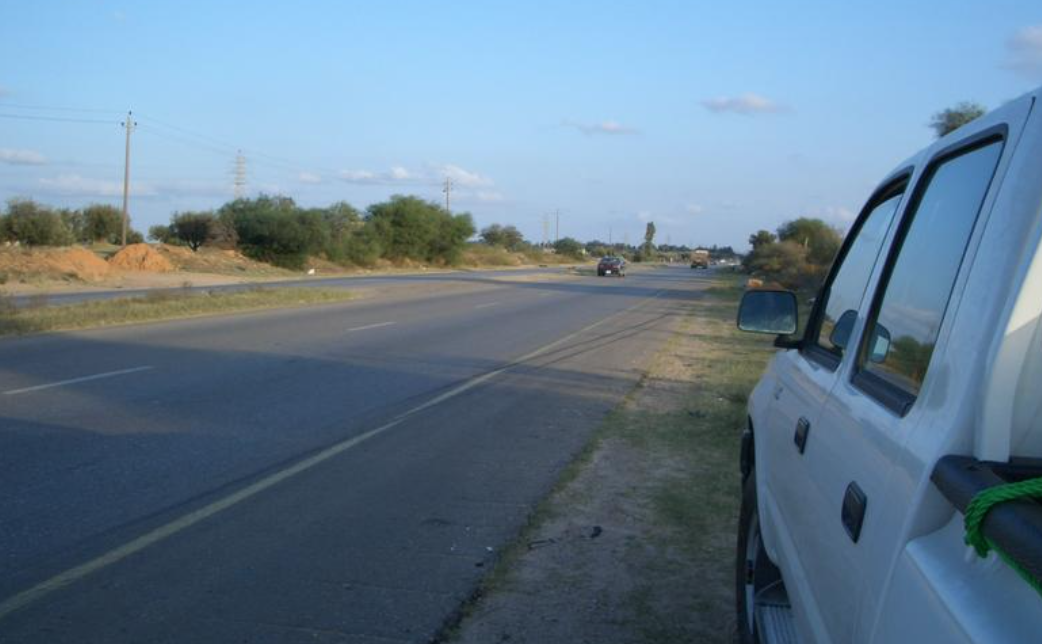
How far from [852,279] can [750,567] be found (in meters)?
1.39

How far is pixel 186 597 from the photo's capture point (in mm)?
4961

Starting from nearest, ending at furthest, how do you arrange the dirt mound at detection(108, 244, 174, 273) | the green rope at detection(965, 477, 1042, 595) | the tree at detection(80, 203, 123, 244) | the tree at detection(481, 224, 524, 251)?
the green rope at detection(965, 477, 1042, 595)
the dirt mound at detection(108, 244, 174, 273)
the tree at detection(80, 203, 123, 244)
the tree at detection(481, 224, 524, 251)

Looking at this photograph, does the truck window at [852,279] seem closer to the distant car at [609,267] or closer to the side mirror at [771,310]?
the side mirror at [771,310]

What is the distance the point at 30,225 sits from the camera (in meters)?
53.9

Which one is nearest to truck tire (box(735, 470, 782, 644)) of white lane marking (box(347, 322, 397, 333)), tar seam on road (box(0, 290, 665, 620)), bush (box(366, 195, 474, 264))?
tar seam on road (box(0, 290, 665, 620))

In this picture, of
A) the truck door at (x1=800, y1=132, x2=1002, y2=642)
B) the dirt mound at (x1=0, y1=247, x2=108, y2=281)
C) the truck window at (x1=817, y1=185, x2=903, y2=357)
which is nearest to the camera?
the truck door at (x1=800, y1=132, x2=1002, y2=642)

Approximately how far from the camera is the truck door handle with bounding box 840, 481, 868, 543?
228 centimetres

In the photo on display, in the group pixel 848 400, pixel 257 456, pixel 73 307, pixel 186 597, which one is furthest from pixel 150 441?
pixel 73 307

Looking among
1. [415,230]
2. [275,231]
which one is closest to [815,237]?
[275,231]

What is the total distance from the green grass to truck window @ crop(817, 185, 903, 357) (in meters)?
17.0

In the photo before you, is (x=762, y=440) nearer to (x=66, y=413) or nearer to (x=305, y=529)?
(x=305, y=529)

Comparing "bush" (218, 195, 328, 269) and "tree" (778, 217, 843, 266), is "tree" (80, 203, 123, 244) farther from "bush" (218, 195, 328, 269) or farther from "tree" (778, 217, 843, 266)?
"tree" (778, 217, 843, 266)

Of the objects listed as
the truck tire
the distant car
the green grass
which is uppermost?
the truck tire

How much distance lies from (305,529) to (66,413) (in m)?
4.90
